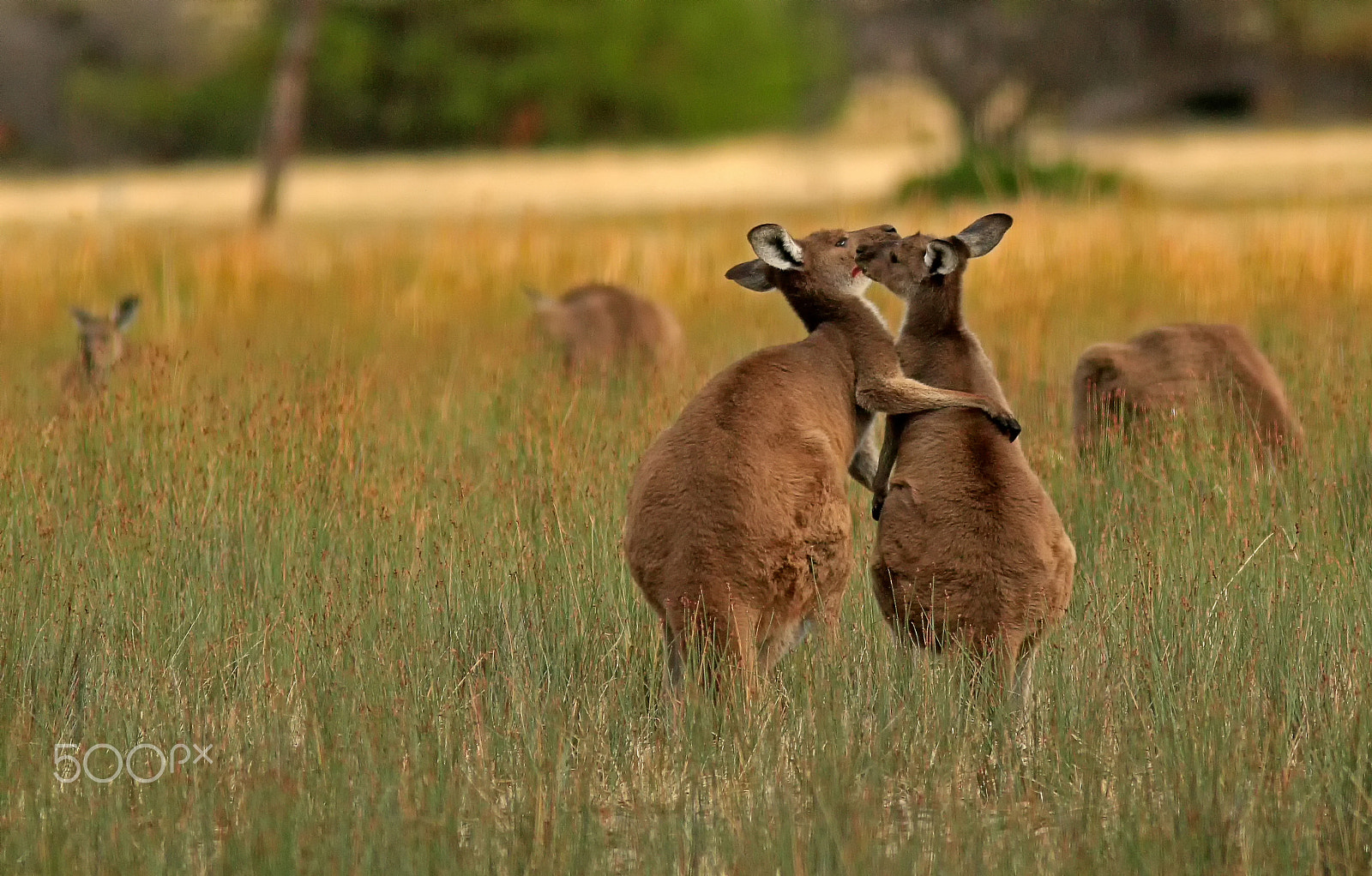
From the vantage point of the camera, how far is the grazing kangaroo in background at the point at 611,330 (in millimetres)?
8789

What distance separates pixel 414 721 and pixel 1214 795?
176 cm

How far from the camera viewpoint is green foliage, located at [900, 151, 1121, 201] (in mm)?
22562

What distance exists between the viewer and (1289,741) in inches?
166

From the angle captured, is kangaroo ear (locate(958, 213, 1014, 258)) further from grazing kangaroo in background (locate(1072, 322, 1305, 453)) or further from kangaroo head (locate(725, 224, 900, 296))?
grazing kangaroo in background (locate(1072, 322, 1305, 453))

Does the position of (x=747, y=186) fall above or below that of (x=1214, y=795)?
above

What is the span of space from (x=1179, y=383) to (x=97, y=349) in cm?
507

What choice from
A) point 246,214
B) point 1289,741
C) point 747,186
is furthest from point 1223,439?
point 747,186

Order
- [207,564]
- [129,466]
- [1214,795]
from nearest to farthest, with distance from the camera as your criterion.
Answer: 1. [1214,795]
2. [207,564]
3. [129,466]

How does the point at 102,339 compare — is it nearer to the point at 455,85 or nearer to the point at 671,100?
the point at 455,85

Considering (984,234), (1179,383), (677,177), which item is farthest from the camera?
(677,177)

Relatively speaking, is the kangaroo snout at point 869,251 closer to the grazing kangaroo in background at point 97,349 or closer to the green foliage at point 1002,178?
the grazing kangaroo in background at point 97,349

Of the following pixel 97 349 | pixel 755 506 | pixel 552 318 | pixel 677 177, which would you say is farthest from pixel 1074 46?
pixel 755 506

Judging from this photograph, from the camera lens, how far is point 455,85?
44250mm

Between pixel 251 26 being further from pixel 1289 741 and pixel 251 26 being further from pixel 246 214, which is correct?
pixel 1289 741
